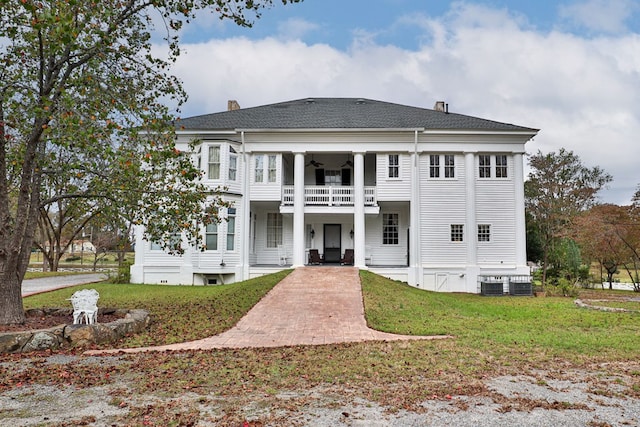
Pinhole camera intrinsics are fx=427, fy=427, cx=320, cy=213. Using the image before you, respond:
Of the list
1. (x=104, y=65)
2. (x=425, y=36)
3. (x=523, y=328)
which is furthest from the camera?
(x=425, y=36)

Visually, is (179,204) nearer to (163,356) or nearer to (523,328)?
(163,356)

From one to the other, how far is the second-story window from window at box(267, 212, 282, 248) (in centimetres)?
427

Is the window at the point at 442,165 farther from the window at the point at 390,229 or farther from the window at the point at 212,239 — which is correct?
the window at the point at 212,239

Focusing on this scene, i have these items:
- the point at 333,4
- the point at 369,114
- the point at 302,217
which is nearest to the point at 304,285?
the point at 302,217

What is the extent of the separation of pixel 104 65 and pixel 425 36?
997 cm

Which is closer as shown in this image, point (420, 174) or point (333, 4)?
point (333, 4)

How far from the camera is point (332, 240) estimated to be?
75.1 feet

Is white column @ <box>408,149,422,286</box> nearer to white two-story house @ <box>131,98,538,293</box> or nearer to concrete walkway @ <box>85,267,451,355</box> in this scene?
white two-story house @ <box>131,98,538,293</box>

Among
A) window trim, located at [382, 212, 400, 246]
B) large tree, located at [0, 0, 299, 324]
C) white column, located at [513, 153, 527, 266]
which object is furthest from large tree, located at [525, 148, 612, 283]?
large tree, located at [0, 0, 299, 324]

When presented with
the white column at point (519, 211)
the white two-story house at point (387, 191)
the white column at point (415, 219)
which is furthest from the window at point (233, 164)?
the white column at point (519, 211)

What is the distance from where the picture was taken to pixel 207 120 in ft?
70.5

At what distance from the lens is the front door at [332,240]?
2270cm

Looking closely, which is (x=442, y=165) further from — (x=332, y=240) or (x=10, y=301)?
(x=10, y=301)

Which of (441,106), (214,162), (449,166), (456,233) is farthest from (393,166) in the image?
(214,162)
